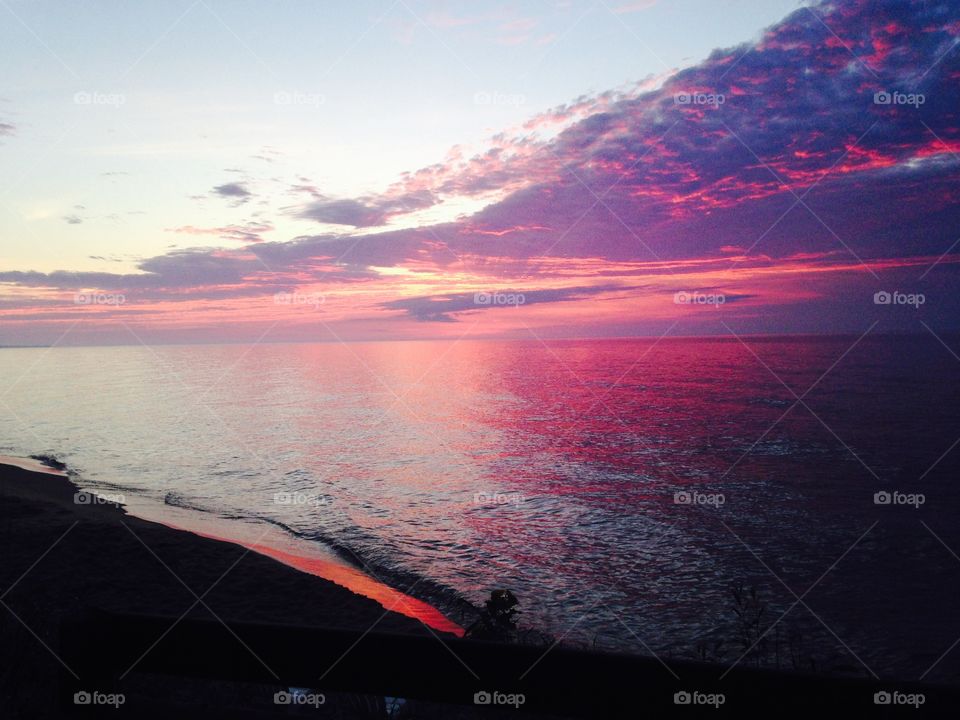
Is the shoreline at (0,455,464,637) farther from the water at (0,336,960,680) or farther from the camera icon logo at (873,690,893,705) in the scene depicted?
the camera icon logo at (873,690,893,705)

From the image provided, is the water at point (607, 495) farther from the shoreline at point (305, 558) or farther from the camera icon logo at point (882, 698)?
the camera icon logo at point (882, 698)

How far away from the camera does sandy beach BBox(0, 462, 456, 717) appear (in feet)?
35.6

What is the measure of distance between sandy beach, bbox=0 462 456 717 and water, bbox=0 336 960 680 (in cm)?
219

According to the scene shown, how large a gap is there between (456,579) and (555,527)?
17.7ft

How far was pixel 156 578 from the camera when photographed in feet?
40.5

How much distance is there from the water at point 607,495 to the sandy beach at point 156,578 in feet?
7.17

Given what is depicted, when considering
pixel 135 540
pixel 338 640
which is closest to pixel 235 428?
pixel 135 540

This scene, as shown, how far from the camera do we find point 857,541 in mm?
17859

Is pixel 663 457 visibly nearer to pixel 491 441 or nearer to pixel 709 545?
pixel 491 441

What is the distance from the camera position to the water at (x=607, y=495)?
1255 centimetres

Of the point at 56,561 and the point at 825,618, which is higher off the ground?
the point at 56,561

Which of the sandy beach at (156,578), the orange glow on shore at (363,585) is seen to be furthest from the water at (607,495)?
the sandy beach at (156,578)

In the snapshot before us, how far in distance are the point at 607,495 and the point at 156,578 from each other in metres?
15.6

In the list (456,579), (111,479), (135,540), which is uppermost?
(111,479)
